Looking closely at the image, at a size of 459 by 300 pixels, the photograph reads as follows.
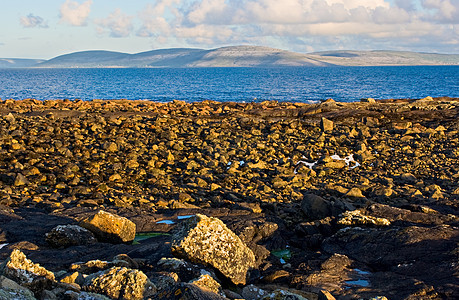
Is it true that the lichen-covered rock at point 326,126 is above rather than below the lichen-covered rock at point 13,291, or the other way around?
below

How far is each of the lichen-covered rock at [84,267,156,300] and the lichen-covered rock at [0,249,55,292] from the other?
0.54 meters

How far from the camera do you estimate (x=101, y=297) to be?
5938 millimetres

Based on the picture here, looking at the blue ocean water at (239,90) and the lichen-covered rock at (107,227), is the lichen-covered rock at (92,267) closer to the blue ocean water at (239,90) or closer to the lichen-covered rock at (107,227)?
the lichen-covered rock at (107,227)

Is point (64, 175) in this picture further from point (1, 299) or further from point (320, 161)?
point (1, 299)

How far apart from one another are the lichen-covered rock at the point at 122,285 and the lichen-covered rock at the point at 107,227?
3153mm

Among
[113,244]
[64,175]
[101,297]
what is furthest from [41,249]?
[64,175]

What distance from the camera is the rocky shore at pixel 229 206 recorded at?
709 cm

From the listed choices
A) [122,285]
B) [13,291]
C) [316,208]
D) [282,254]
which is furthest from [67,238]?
[316,208]

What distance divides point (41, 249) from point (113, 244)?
1312mm

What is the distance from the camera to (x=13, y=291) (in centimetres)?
544

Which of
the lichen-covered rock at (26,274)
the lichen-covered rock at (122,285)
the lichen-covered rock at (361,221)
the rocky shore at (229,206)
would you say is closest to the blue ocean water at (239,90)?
the rocky shore at (229,206)

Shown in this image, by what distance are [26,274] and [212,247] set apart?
8.89ft

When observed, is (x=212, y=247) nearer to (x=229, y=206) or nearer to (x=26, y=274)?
(x=26, y=274)

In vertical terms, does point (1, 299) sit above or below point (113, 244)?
above
